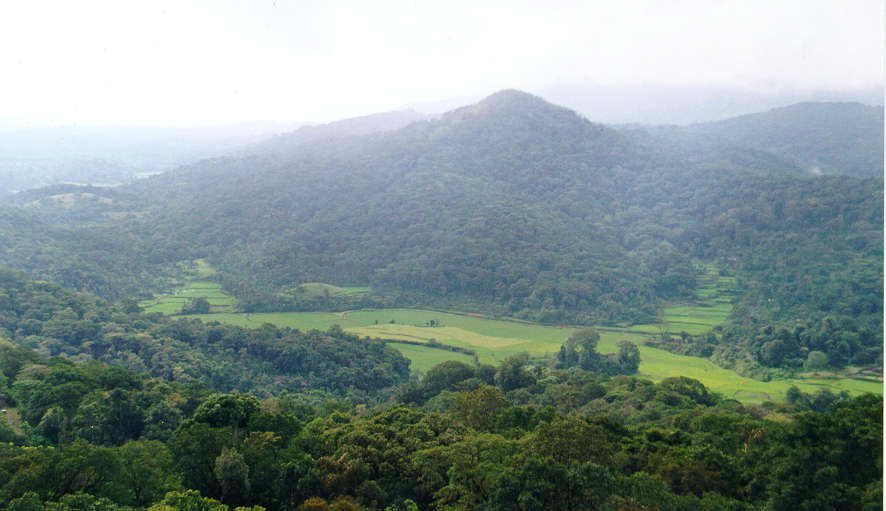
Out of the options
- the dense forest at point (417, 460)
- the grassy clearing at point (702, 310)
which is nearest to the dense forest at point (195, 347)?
the dense forest at point (417, 460)

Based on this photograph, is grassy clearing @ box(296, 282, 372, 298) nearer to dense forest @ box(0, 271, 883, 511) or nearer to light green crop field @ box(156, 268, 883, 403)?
light green crop field @ box(156, 268, 883, 403)

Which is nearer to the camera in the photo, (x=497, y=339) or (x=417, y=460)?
(x=417, y=460)

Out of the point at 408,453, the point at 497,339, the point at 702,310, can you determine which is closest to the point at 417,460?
→ the point at 408,453

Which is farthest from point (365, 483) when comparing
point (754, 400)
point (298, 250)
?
point (298, 250)

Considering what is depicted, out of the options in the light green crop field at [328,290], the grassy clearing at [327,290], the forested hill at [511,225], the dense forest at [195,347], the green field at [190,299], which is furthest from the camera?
the light green crop field at [328,290]

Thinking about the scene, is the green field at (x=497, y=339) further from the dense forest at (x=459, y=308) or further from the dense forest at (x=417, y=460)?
the dense forest at (x=417, y=460)

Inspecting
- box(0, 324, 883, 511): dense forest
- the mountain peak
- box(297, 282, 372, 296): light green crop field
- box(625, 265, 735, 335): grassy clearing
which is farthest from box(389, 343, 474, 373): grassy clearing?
the mountain peak

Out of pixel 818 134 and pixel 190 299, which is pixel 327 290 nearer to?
pixel 190 299
